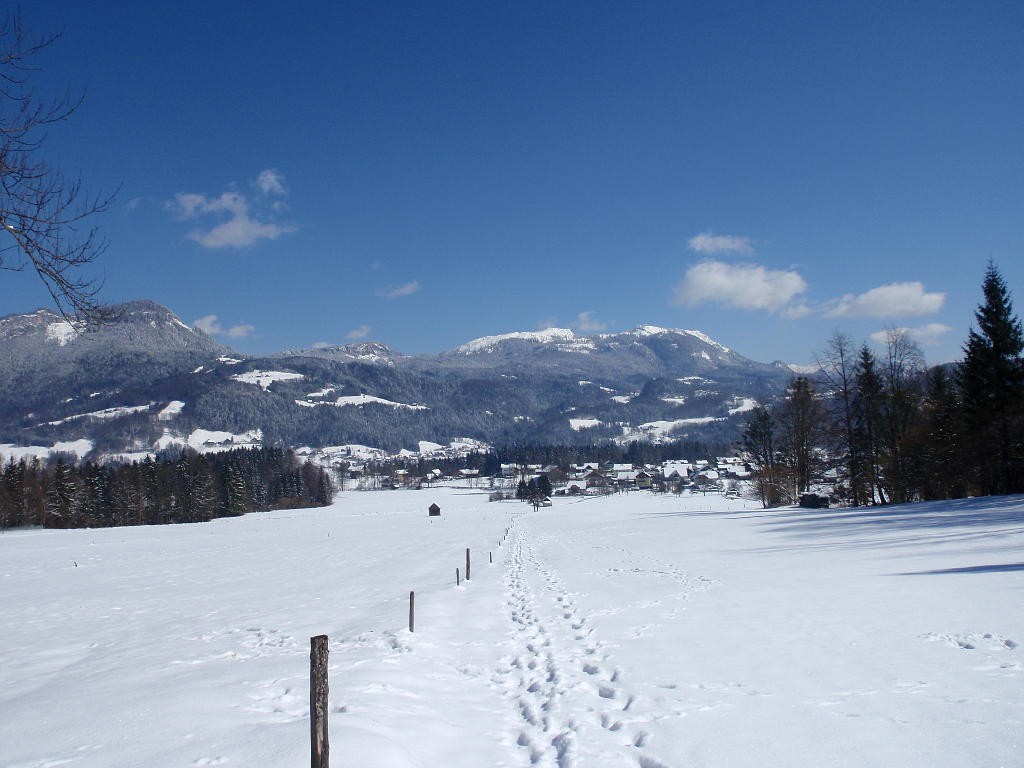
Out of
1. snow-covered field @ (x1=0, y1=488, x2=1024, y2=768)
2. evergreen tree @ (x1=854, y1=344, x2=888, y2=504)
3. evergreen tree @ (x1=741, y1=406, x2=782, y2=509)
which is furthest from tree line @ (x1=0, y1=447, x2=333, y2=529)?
evergreen tree @ (x1=854, y1=344, x2=888, y2=504)

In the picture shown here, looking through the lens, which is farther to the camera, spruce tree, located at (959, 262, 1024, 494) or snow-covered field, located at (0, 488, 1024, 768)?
spruce tree, located at (959, 262, 1024, 494)

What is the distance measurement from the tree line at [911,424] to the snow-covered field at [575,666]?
42.2 feet

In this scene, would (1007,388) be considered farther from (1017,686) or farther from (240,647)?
(240,647)

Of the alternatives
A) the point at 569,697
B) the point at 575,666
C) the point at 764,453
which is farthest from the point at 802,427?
the point at 569,697

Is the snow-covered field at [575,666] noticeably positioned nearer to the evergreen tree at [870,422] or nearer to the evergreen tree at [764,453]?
the evergreen tree at [870,422]

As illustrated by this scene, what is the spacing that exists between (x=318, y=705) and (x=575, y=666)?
5.38 m

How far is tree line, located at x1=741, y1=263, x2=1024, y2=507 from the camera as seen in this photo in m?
31.1

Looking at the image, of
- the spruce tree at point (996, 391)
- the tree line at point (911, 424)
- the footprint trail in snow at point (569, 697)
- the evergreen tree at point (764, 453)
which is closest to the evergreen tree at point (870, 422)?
the tree line at point (911, 424)

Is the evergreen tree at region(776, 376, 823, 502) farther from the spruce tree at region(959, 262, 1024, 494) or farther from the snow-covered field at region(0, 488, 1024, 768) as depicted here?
the snow-covered field at region(0, 488, 1024, 768)

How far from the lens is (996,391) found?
30.9 metres

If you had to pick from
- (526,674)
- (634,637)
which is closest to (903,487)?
(634,637)

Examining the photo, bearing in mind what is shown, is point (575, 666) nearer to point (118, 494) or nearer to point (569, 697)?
point (569, 697)

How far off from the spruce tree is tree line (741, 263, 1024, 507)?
4 cm

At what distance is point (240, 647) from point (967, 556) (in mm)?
16711
